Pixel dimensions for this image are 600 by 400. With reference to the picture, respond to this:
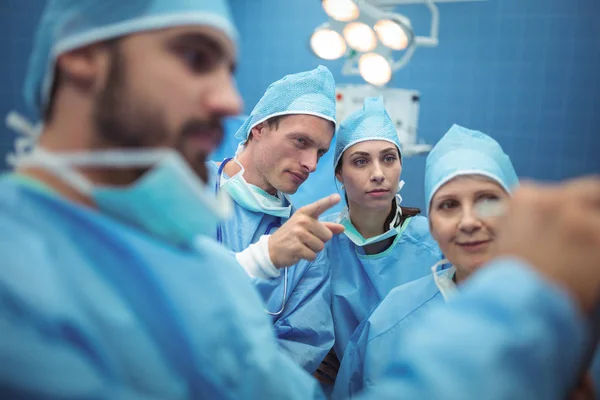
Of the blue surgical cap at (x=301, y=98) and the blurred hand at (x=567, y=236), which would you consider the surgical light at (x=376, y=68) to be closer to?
→ the blue surgical cap at (x=301, y=98)

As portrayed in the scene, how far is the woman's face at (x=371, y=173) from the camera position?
6.38 feet

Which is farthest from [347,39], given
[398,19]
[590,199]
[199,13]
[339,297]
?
[590,199]

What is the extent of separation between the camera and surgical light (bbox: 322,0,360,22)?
2.54 meters

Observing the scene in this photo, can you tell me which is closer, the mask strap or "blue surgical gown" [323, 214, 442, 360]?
the mask strap

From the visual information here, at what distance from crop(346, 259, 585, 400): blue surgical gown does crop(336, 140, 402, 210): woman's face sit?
132cm

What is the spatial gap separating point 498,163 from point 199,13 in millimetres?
1044

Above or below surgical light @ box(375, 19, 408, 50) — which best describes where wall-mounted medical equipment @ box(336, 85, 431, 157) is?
below

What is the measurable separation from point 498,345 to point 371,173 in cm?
142

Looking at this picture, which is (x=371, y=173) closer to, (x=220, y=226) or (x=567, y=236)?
(x=220, y=226)

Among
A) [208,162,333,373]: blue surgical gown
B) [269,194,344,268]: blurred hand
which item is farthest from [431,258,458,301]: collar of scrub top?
[208,162,333,373]: blue surgical gown

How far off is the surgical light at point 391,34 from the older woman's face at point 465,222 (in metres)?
1.31

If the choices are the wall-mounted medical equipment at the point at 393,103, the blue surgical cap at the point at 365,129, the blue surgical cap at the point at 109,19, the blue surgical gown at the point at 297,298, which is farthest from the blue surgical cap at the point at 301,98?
the blue surgical cap at the point at 109,19

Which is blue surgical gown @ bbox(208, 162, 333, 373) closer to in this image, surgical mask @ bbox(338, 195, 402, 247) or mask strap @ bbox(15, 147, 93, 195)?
surgical mask @ bbox(338, 195, 402, 247)

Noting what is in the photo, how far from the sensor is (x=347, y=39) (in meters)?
2.62
